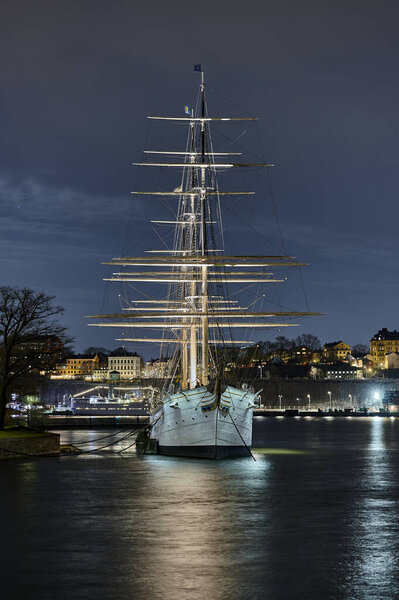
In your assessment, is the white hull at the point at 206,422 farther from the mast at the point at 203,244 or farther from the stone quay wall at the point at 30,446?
the stone quay wall at the point at 30,446

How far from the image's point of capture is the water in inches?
818

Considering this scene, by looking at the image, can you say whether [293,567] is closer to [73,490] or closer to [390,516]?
[390,516]

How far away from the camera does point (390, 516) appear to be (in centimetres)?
3378

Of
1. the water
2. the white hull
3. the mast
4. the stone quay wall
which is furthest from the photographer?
the mast

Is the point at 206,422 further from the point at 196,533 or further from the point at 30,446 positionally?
the point at 196,533

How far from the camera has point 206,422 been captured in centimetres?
5516

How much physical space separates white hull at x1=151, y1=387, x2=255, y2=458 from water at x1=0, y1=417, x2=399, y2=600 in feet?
9.19

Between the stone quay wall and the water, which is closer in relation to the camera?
the water

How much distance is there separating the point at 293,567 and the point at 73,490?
19.9 meters


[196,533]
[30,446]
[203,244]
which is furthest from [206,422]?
[196,533]

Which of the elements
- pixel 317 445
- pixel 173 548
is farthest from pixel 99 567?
pixel 317 445

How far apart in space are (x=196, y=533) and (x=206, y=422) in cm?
2718

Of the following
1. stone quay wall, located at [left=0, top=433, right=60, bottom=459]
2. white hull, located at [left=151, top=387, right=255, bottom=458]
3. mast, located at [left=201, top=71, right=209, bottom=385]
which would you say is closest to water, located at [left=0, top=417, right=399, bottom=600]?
stone quay wall, located at [left=0, top=433, right=60, bottom=459]

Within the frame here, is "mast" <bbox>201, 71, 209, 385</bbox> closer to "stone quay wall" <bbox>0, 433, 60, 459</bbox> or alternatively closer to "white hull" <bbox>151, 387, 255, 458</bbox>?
"white hull" <bbox>151, 387, 255, 458</bbox>
